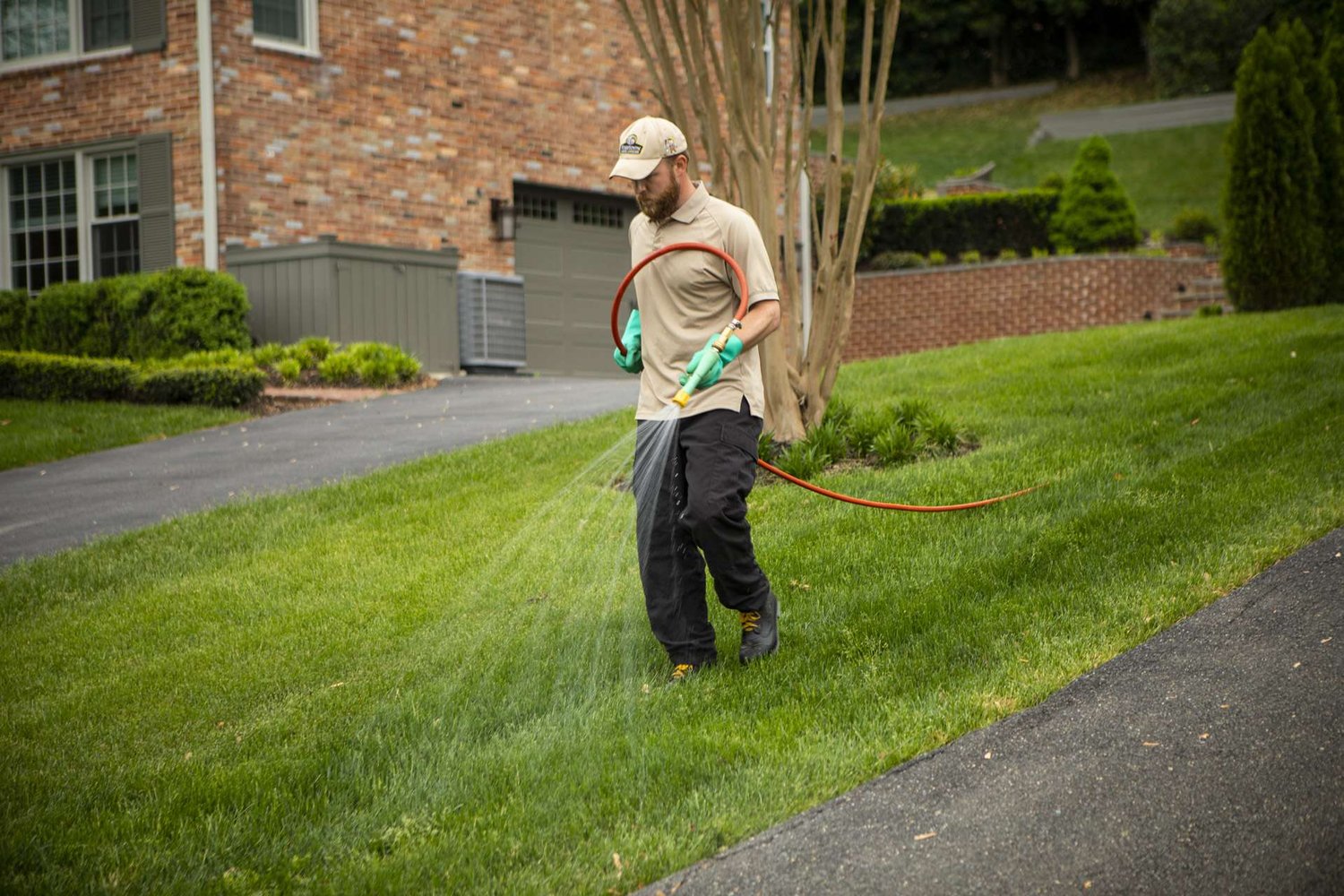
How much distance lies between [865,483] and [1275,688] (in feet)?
9.91

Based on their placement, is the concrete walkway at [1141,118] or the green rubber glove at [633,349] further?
the concrete walkway at [1141,118]

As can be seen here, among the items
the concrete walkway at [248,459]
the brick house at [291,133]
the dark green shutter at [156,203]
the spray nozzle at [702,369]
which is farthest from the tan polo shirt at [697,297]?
the dark green shutter at [156,203]

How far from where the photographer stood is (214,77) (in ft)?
50.0

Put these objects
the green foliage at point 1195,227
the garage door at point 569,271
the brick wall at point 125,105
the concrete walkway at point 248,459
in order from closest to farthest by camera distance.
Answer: the concrete walkway at point 248,459 → the brick wall at point 125,105 → the garage door at point 569,271 → the green foliage at point 1195,227

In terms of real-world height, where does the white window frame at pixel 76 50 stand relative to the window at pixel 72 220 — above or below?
above

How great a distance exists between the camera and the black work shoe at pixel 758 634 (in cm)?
483

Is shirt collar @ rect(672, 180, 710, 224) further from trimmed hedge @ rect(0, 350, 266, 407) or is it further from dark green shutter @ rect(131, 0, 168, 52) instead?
dark green shutter @ rect(131, 0, 168, 52)

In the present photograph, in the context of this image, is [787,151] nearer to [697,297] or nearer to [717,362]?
[697,297]

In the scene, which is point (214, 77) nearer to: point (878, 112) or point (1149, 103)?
point (878, 112)

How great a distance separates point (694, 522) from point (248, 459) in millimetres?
6481

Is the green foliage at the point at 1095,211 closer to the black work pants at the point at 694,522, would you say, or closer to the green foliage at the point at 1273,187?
the green foliage at the point at 1273,187

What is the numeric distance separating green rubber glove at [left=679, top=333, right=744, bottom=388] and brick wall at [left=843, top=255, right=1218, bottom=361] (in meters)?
15.3

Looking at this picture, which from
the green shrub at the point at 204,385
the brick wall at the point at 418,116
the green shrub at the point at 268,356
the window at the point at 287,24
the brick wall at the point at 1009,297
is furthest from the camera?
the brick wall at the point at 1009,297

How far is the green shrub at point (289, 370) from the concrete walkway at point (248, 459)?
1.19m
